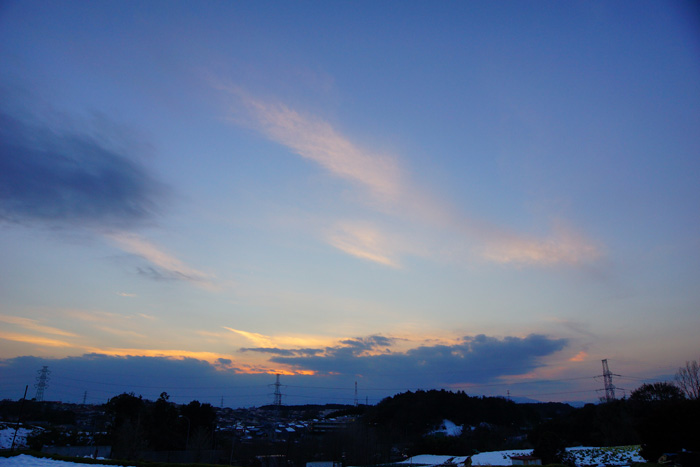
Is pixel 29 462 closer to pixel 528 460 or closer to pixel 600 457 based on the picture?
pixel 528 460

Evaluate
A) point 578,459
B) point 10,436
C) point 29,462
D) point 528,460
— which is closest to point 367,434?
point 578,459

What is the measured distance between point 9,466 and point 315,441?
44607 mm

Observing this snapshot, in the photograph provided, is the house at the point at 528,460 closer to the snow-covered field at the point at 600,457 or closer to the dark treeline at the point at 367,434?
the dark treeline at the point at 367,434

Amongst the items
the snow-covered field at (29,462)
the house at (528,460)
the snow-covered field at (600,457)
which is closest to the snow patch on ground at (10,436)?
the snow-covered field at (29,462)

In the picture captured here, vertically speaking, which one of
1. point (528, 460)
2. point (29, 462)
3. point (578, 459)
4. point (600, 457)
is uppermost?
point (29, 462)

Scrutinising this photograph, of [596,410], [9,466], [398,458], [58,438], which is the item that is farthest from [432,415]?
[9,466]

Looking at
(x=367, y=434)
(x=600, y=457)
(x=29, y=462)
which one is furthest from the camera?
(x=367, y=434)

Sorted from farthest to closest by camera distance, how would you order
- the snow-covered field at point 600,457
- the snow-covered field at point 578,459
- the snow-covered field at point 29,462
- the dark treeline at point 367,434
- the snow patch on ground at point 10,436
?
the snow patch on ground at point 10,436 < the snow-covered field at point 600,457 < the dark treeline at point 367,434 < the snow-covered field at point 578,459 < the snow-covered field at point 29,462

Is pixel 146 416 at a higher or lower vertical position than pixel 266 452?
higher

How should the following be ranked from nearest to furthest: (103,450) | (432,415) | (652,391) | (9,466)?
(9,466) → (103,450) → (652,391) → (432,415)

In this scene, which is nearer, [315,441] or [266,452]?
[266,452]

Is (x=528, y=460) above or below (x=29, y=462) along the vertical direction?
below

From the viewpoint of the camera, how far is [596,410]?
6391 centimetres

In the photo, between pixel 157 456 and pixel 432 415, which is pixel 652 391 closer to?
pixel 432 415
